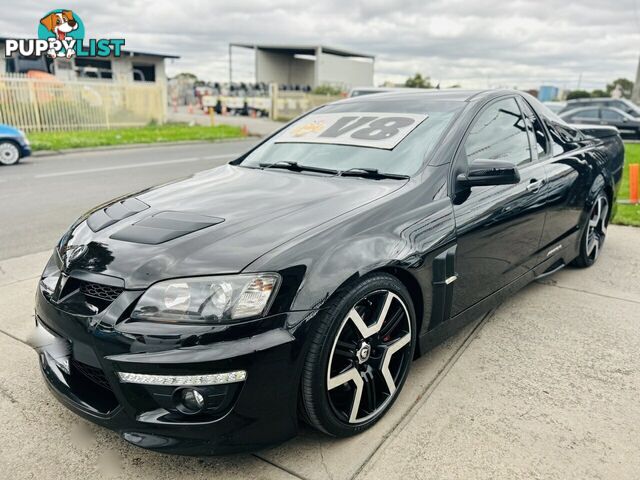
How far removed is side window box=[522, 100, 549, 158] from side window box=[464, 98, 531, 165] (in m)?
0.12

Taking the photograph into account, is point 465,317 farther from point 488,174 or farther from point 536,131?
point 536,131

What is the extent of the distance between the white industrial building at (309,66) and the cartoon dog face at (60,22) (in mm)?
33611

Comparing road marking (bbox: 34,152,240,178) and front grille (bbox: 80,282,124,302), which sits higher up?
front grille (bbox: 80,282,124,302)

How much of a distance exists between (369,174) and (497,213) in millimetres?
795

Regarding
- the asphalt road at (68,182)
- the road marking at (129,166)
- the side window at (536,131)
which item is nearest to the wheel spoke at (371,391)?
the side window at (536,131)

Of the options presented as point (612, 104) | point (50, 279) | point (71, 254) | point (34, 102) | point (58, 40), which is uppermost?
point (58, 40)

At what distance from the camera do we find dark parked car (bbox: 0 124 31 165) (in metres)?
11.3

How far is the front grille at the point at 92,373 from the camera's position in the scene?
208cm

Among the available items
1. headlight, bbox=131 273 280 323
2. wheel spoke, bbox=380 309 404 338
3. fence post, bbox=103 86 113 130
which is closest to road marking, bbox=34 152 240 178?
fence post, bbox=103 86 113 130

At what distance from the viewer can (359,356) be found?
2.30m

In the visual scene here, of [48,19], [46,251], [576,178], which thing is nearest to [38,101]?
[48,19]

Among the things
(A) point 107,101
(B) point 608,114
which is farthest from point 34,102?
(B) point 608,114

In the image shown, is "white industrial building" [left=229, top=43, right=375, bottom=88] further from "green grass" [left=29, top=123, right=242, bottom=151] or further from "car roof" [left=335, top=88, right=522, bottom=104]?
"car roof" [left=335, top=88, right=522, bottom=104]

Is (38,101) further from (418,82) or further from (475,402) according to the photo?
(418,82)
